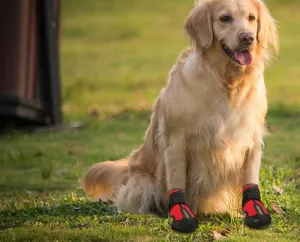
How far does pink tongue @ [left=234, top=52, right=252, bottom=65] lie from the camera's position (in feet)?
20.2

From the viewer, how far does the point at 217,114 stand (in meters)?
6.29

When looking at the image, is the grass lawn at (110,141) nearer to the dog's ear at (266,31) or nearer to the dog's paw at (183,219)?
the dog's paw at (183,219)

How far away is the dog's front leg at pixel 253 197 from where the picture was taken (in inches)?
239

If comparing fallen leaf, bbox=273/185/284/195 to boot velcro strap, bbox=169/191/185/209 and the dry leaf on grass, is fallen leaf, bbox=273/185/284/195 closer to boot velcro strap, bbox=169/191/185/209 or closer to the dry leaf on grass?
boot velcro strap, bbox=169/191/185/209

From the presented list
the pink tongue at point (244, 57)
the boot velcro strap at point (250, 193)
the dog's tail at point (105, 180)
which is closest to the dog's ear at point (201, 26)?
the pink tongue at point (244, 57)

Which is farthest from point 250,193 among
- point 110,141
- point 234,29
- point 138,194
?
point 110,141

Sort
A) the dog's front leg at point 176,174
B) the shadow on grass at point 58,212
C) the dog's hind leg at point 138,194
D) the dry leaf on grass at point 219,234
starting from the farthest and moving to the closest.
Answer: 1. the dog's hind leg at point 138,194
2. the shadow on grass at point 58,212
3. the dog's front leg at point 176,174
4. the dry leaf on grass at point 219,234

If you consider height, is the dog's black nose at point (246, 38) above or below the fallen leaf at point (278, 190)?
above

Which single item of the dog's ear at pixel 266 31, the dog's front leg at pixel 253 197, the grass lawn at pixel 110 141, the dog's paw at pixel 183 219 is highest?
the dog's ear at pixel 266 31

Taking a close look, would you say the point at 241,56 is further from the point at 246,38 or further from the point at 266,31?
the point at 266,31

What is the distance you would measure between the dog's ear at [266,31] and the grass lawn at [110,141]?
1.29m

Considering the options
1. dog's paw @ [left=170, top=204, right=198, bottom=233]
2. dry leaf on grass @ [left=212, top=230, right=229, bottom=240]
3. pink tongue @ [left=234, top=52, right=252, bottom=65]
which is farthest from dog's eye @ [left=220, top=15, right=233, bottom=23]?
dry leaf on grass @ [left=212, top=230, right=229, bottom=240]

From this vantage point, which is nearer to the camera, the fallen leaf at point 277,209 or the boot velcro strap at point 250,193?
the boot velcro strap at point 250,193

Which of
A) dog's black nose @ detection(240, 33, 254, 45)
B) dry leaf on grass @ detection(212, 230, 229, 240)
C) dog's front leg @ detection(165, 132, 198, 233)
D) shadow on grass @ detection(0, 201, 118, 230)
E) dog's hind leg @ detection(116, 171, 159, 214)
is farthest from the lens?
dog's hind leg @ detection(116, 171, 159, 214)
